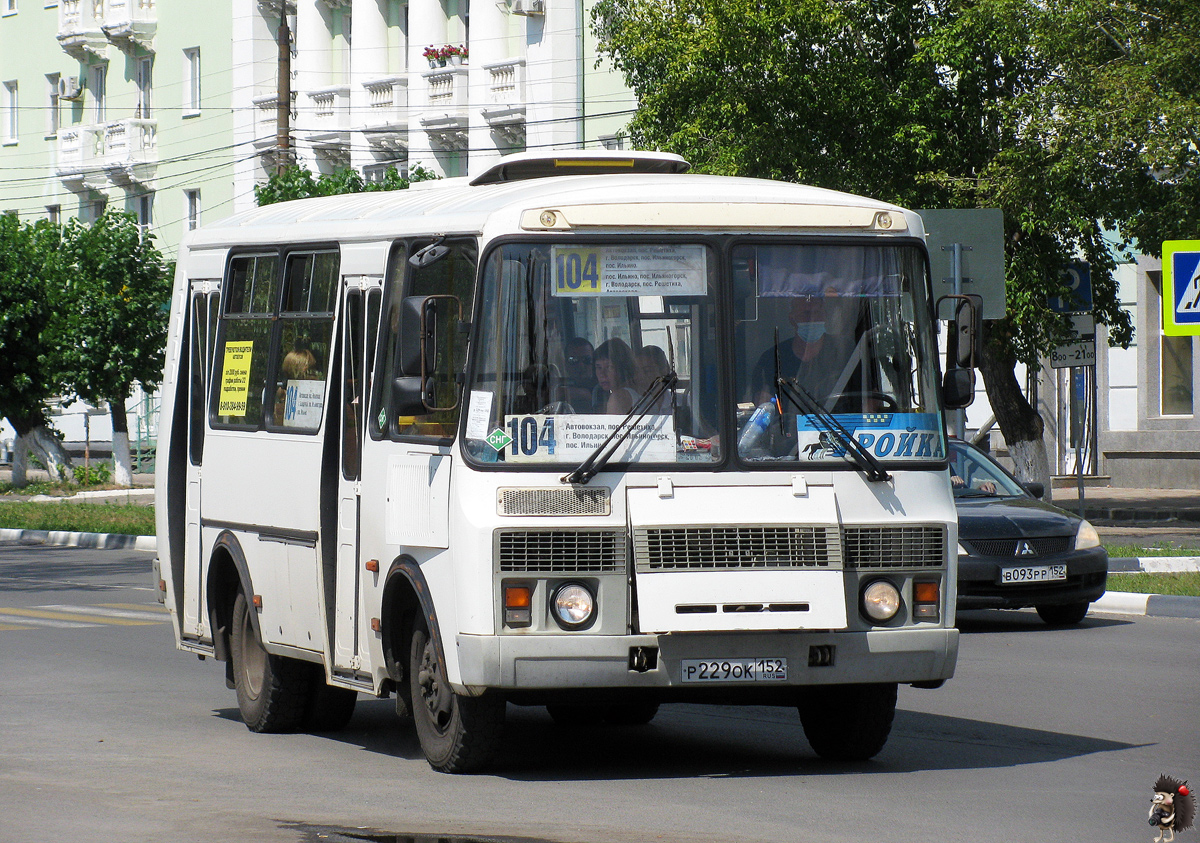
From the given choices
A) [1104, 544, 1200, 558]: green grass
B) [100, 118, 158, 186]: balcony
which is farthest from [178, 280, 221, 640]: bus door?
[100, 118, 158, 186]: balcony

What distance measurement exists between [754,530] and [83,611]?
1062 cm

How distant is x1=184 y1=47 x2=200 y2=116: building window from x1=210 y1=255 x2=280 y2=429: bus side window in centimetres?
4049

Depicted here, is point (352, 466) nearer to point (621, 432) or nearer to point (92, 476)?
point (621, 432)

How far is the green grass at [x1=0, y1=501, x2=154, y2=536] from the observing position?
27891mm

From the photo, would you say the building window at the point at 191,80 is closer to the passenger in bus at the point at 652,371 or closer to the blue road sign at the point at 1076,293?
the blue road sign at the point at 1076,293

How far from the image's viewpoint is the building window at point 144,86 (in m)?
51.9

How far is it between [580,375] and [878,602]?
1.56 meters

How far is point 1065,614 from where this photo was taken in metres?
15.7

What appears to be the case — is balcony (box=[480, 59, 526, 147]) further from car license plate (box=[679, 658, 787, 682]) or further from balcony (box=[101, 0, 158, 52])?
car license plate (box=[679, 658, 787, 682])

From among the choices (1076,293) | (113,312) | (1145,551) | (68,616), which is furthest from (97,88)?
(1145,551)

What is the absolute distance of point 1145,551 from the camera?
20.2 metres

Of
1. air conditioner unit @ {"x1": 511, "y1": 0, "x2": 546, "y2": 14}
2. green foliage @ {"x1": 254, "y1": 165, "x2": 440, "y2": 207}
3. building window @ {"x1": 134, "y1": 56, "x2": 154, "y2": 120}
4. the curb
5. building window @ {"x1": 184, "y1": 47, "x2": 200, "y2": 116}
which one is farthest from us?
building window @ {"x1": 134, "y1": 56, "x2": 154, "y2": 120}

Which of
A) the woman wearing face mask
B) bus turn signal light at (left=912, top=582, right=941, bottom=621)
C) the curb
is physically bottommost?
the curb

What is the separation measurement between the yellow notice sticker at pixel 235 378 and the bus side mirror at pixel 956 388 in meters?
3.80
